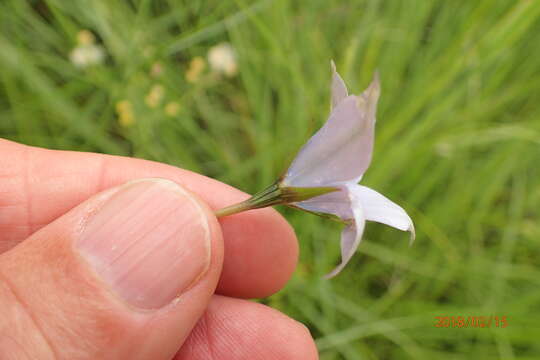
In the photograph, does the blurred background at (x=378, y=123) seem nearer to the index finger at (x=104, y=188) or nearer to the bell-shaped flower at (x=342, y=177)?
the index finger at (x=104, y=188)

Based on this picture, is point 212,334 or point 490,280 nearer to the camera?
point 212,334

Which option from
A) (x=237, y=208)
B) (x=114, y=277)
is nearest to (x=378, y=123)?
(x=237, y=208)

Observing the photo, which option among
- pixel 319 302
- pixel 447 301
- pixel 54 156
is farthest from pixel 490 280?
pixel 54 156

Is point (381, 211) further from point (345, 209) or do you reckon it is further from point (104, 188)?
point (104, 188)

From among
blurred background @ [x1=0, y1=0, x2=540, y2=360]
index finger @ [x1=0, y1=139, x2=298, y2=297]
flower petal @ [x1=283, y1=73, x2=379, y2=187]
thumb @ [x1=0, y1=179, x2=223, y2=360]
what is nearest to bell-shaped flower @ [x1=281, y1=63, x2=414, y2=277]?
flower petal @ [x1=283, y1=73, x2=379, y2=187]

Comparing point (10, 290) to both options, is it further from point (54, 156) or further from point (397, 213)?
point (397, 213)

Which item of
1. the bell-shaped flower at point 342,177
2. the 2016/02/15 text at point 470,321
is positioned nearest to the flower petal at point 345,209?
the bell-shaped flower at point 342,177
